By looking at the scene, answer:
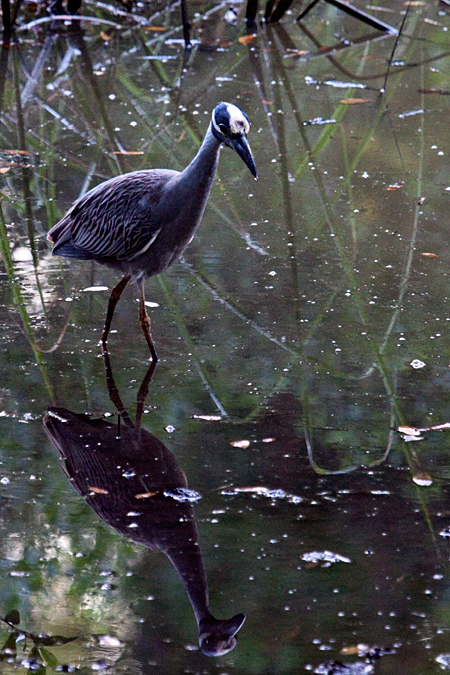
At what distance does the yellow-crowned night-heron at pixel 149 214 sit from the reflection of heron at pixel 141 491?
70cm

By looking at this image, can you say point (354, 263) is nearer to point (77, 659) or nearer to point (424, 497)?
point (424, 497)

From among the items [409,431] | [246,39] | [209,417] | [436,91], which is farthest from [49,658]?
[246,39]

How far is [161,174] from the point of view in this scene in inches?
179

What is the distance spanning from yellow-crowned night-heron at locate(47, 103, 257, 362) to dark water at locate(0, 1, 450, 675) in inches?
19.3

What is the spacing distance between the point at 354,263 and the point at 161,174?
174cm

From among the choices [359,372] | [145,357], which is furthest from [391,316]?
[145,357]

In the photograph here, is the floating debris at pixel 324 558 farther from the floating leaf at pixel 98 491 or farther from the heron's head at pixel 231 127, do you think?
the heron's head at pixel 231 127

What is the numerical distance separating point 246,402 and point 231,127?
1.30m

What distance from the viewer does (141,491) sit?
12.3 ft

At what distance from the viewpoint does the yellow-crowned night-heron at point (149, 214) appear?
13.6ft

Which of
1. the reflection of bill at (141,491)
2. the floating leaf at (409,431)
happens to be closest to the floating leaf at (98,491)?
the reflection of bill at (141,491)

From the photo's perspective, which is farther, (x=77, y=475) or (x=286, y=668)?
(x=77, y=475)

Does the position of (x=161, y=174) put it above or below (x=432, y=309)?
above

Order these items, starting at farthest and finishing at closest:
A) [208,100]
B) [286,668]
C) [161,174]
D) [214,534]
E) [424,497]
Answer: [208,100], [161,174], [424,497], [214,534], [286,668]
